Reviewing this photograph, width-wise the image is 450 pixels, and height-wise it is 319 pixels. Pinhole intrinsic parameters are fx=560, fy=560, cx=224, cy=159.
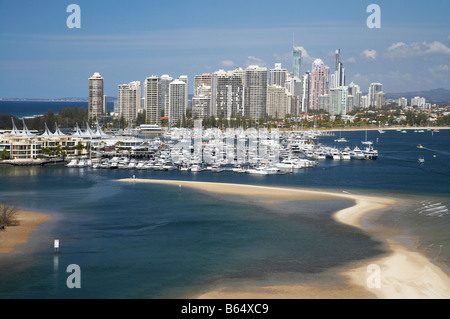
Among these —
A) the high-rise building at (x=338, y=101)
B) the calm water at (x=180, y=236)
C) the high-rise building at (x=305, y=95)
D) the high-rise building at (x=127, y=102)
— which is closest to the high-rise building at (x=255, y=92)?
the high-rise building at (x=127, y=102)

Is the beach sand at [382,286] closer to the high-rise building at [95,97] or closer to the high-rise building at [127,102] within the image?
the high-rise building at [95,97]

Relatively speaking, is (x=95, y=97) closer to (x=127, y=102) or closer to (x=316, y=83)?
(x=127, y=102)

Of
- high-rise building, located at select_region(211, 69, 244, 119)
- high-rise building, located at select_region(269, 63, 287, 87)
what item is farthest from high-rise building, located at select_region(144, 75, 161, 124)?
high-rise building, located at select_region(269, 63, 287, 87)

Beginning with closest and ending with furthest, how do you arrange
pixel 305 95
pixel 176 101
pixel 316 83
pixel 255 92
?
pixel 176 101 → pixel 255 92 → pixel 305 95 → pixel 316 83

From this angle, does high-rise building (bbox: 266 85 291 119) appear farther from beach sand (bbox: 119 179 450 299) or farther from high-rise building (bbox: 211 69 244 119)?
beach sand (bbox: 119 179 450 299)

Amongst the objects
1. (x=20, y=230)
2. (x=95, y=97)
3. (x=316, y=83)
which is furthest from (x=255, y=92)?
(x=20, y=230)
